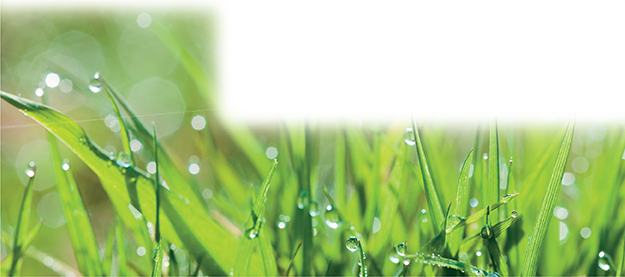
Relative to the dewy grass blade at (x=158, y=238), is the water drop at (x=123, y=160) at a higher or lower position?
higher

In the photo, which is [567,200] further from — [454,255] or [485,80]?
[454,255]

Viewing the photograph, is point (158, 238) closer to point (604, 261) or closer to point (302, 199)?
point (302, 199)

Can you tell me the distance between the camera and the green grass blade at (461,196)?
274 millimetres

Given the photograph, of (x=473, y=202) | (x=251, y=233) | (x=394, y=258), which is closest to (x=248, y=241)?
(x=251, y=233)

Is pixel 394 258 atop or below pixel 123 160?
below

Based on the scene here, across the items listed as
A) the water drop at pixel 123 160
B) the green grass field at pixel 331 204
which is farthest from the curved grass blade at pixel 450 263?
the water drop at pixel 123 160

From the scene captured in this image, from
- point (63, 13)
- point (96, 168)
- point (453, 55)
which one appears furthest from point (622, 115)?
point (63, 13)

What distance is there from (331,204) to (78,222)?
239mm

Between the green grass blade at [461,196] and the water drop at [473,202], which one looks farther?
the water drop at [473,202]

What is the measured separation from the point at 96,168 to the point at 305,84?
38cm

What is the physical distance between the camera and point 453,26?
602mm

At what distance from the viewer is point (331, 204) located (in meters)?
0.34

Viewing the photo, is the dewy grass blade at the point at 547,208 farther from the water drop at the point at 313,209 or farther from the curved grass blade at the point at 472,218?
the water drop at the point at 313,209

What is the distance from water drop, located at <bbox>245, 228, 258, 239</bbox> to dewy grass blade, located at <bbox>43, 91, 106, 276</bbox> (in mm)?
155
